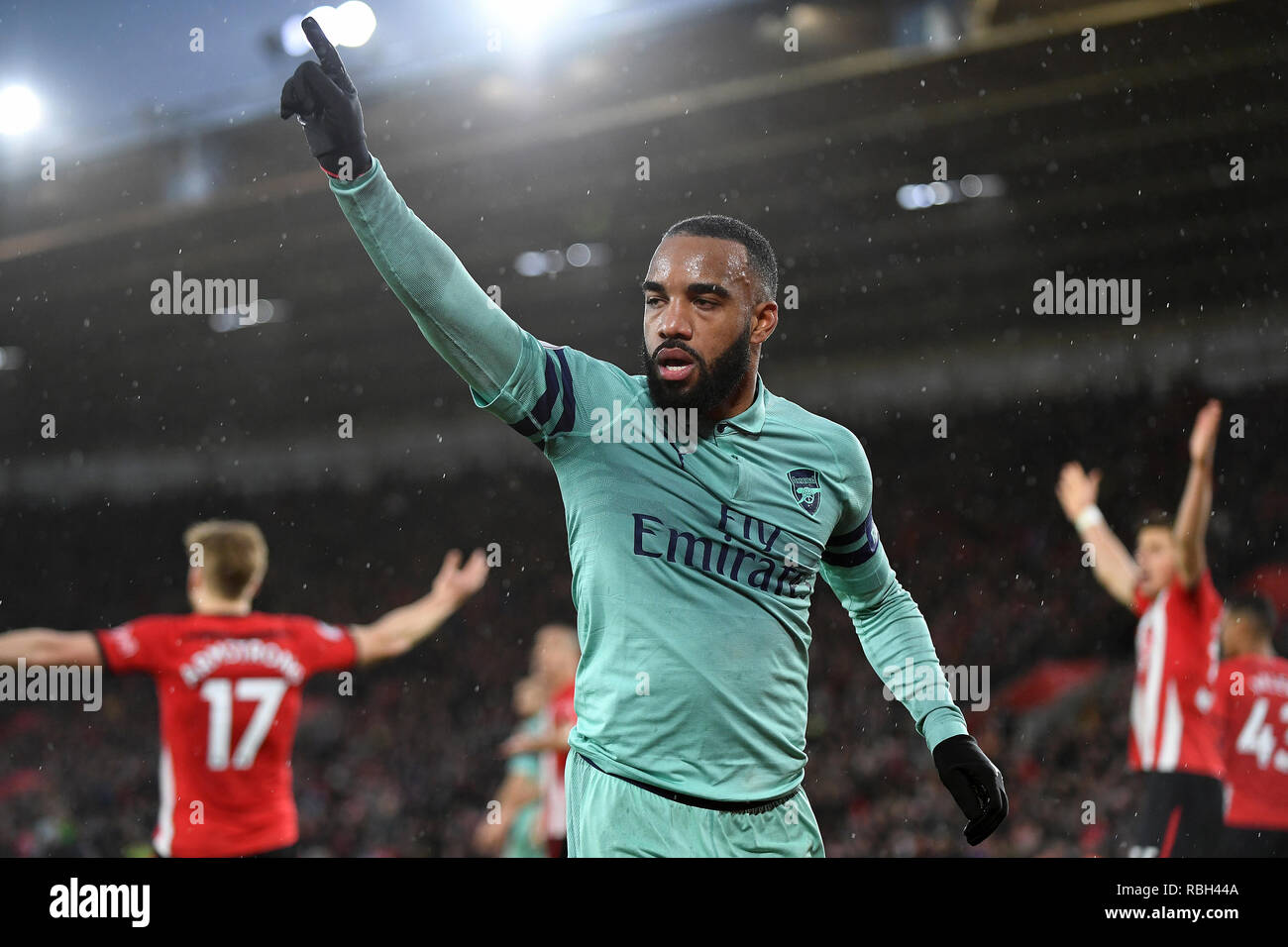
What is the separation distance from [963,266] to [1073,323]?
5.47ft

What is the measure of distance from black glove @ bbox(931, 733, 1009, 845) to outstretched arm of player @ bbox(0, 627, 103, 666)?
7.20ft

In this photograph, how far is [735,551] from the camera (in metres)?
2.02

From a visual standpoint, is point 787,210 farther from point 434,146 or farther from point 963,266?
point 434,146

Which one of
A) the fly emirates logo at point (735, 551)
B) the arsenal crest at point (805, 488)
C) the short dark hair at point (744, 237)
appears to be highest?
the short dark hair at point (744, 237)

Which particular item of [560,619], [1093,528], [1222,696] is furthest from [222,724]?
[560,619]

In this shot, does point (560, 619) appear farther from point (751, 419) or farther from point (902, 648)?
point (751, 419)

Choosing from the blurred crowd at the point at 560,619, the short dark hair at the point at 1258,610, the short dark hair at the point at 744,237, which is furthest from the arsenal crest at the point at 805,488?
the blurred crowd at the point at 560,619

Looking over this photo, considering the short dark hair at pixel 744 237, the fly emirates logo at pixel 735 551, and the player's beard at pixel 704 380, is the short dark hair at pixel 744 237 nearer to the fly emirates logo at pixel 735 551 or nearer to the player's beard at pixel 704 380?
the player's beard at pixel 704 380

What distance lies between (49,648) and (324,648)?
2.78 ft

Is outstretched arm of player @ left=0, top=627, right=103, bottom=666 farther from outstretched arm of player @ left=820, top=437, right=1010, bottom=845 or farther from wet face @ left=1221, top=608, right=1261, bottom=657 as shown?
wet face @ left=1221, top=608, right=1261, bottom=657

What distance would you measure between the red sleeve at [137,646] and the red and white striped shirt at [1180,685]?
3.41 m

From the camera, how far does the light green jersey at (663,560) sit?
6.14 ft

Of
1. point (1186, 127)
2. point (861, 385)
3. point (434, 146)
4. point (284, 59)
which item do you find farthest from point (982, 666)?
point (284, 59)

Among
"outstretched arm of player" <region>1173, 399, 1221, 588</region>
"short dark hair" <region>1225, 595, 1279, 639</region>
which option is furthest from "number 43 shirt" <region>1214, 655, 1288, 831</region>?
"outstretched arm of player" <region>1173, 399, 1221, 588</region>
